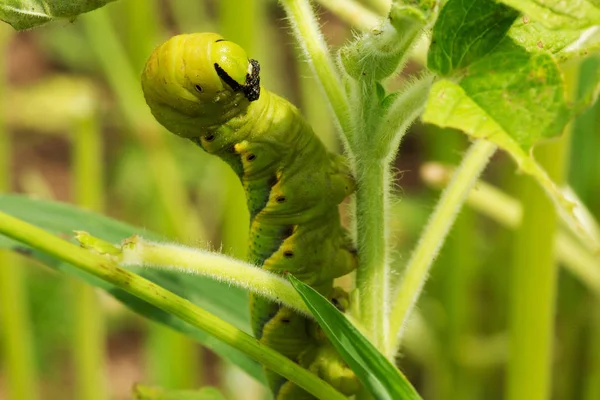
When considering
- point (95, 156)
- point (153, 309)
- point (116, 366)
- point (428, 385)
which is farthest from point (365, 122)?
point (116, 366)

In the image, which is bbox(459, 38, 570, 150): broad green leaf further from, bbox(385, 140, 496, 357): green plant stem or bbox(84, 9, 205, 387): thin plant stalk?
bbox(84, 9, 205, 387): thin plant stalk

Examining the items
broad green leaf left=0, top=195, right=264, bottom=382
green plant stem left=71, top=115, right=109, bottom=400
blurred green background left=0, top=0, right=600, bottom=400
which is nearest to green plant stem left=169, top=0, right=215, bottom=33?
blurred green background left=0, top=0, right=600, bottom=400

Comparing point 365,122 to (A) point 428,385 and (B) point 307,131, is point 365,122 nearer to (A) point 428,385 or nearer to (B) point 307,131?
(B) point 307,131

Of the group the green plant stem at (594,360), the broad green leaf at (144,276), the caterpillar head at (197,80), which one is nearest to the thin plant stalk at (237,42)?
the broad green leaf at (144,276)

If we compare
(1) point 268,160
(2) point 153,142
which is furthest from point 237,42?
(2) point 153,142

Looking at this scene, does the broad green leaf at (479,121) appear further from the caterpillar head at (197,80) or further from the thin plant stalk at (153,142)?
the thin plant stalk at (153,142)

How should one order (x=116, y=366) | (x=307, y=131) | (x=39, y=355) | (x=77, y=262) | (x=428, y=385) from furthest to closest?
1. (x=116, y=366)
2. (x=39, y=355)
3. (x=428, y=385)
4. (x=307, y=131)
5. (x=77, y=262)
